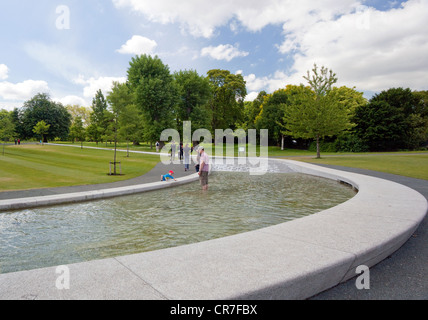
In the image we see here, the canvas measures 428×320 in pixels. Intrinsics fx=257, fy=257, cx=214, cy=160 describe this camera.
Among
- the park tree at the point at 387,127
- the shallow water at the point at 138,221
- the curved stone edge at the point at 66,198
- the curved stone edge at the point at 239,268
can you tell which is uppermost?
the park tree at the point at 387,127

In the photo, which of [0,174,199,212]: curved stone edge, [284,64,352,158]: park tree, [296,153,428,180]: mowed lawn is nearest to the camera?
[0,174,199,212]: curved stone edge

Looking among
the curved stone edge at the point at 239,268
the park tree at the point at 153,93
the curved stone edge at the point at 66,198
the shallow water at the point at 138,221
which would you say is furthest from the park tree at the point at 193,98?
the curved stone edge at the point at 239,268

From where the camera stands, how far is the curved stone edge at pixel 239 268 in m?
2.71

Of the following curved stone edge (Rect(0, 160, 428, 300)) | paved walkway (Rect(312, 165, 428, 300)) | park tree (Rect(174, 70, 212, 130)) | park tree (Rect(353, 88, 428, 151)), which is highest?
park tree (Rect(174, 70, 212, 130))

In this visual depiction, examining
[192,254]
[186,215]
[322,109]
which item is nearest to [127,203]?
[186,215]

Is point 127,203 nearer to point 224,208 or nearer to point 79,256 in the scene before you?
point 224,208

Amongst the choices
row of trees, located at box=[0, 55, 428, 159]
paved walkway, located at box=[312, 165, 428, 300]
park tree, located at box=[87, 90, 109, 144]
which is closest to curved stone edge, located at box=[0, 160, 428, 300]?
paved walkway, located at box=[312, 165, 428, 300]

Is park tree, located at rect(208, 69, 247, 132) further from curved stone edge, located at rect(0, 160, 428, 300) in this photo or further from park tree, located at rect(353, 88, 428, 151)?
curved stone edge, located at rect(0, 160, 428, 300)

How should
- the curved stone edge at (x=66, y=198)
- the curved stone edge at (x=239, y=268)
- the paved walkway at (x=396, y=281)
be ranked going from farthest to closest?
the curved stone edge at (x=66, y=198)
the paved walkway at (x=396, y=281)
the curved stone edge at (x=239, y=268)

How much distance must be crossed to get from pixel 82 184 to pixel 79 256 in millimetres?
8650

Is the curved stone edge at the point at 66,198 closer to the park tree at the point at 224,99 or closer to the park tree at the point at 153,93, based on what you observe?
the park tree at the point at 153,93

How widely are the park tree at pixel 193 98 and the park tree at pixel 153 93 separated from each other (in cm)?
622

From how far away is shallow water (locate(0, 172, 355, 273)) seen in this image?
4957 millimetres

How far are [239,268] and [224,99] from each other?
2526 inches
